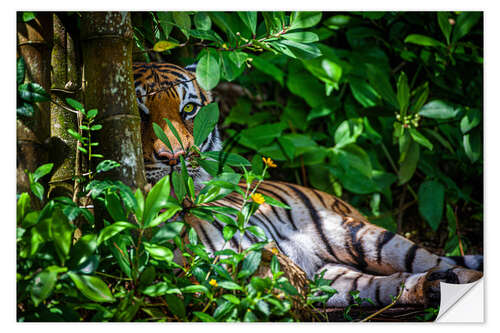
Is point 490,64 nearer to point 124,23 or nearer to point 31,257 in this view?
point 124,23

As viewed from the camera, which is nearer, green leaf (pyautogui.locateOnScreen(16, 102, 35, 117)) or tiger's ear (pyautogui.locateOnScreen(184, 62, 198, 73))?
green leaf (pyautogui.locateOnScreen(16, 102, 35, 117))

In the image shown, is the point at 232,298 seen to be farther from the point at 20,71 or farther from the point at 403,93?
the point at 403,93

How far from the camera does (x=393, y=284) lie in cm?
136

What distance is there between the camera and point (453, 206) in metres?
2.12

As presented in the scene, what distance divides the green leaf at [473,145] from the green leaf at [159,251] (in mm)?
1292

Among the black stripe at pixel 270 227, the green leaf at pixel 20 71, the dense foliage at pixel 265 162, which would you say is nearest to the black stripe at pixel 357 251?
the black stripe at pixel 270 227

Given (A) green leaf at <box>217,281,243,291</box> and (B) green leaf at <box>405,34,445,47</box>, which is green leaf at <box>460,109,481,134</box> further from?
(A) green leaf at <box>217,281,243,291</box>

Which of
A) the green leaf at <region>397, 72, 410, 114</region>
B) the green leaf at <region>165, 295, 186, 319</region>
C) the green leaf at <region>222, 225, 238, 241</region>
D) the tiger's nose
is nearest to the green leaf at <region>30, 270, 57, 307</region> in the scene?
the green leaf at <region>165, 295, 186, 319</region>

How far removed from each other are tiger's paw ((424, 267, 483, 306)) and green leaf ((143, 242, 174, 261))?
2.39 feet

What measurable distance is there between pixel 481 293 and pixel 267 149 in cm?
99

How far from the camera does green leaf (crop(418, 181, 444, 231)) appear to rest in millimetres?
1936

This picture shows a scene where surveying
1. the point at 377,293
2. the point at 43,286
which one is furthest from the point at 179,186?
the point at 377,293

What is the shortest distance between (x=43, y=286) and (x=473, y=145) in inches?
59.4
